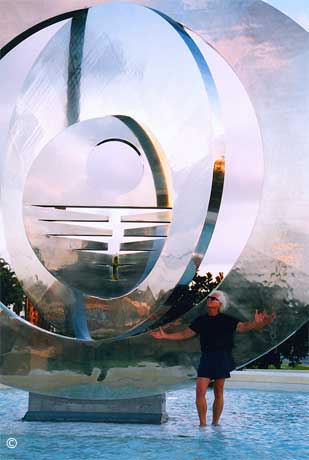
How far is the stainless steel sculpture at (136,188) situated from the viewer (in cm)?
879

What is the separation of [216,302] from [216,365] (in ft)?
2.10

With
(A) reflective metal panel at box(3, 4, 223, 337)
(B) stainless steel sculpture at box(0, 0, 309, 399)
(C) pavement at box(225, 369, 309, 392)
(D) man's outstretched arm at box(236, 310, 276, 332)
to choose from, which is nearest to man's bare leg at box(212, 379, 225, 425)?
(B) stainless steel sculpture at box(0, 0, 309, 399)

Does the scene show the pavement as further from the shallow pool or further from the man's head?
the man's head

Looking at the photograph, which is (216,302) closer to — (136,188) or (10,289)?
(136,188)

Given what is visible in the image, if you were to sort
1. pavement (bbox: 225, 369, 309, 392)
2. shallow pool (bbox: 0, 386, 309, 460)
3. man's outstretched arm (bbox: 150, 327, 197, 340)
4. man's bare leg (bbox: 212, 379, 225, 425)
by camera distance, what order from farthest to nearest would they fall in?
pavement (bbox: 225, 369, 309, 392) → man's outstretched arm (bbox: 150, 327, 197, 340) → man's bare leg (bbox: 212, 379, 225, 425) → shallow pool (bbox: 0, 386, 309, 460)

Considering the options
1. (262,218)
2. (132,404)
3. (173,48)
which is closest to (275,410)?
(132,404)

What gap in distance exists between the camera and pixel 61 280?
10.5 meters

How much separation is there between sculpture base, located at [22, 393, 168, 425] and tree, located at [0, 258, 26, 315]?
5.85 feet

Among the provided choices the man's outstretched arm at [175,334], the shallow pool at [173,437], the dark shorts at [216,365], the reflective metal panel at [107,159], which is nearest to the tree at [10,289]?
the reflective metal panel at [107,159]

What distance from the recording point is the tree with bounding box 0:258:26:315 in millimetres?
11758

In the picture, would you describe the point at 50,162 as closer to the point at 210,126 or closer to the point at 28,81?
the point at 28,81

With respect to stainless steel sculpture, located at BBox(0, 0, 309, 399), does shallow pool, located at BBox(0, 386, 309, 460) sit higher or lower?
lower

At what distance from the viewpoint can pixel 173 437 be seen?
789cm

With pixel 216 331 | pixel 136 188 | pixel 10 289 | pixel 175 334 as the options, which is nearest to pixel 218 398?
Answer: pixel 216 331
